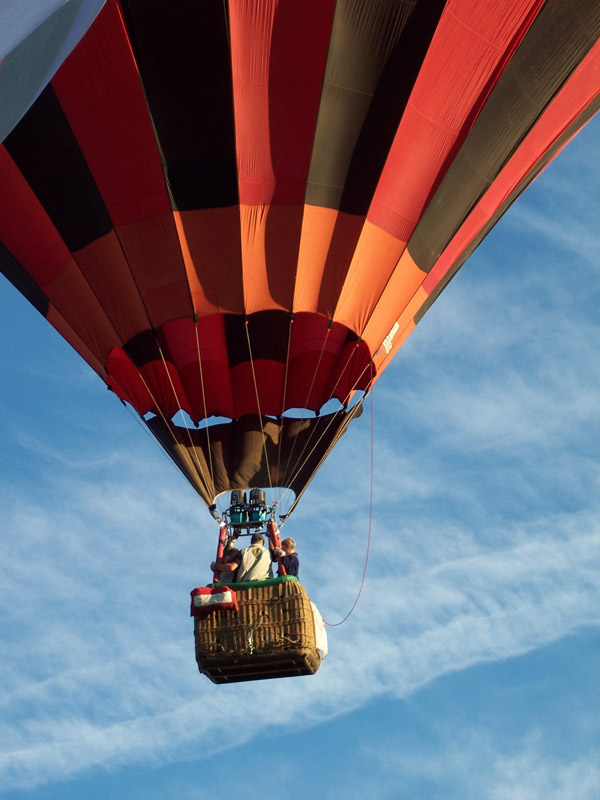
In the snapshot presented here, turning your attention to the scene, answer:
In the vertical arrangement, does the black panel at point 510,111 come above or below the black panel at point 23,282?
above

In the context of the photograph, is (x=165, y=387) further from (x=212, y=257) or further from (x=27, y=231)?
(x=27, y=231)

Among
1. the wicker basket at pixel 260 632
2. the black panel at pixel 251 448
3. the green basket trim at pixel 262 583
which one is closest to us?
the wicker basket at pixel 260 632

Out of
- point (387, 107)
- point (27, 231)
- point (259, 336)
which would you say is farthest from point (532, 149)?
point (27, 231)

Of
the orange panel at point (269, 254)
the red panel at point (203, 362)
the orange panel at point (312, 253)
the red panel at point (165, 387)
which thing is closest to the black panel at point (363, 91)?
the orange panel at point (312, 253)

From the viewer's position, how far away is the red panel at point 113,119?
7625 mm

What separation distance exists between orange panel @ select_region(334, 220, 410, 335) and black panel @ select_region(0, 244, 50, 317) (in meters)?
A: 2.88

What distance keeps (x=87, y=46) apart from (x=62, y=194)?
1.34 meters

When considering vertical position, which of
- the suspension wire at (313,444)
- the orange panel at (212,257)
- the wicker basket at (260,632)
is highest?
the orange panel at (212,257)

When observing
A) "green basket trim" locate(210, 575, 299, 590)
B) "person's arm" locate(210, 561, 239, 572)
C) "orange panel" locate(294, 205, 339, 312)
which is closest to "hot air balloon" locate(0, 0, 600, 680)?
"orange panel" locate(294, 205, 339, 312)

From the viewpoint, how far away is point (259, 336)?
9242mm

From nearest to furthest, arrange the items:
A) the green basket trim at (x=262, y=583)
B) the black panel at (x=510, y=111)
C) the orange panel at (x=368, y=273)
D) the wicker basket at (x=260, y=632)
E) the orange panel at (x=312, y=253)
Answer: the wicker basket at (x=260, y=632) → the green basket trim at (x=262, y=583) → the black panel at (x=510, y=111) → the orange panel at (x=312, y=253) → the orange panel at (x=368, y=273)

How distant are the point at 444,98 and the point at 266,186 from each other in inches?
68.1

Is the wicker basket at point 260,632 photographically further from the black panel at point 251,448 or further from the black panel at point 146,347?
the black panel at point 146,347

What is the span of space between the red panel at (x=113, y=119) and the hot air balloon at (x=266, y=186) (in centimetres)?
2
